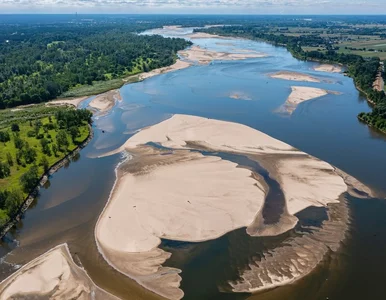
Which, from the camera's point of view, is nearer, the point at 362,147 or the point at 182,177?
the point at 182,177

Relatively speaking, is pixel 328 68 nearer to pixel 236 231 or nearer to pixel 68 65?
pixel 68 65

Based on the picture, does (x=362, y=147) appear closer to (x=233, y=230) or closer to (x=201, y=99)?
(x=233, y=230)

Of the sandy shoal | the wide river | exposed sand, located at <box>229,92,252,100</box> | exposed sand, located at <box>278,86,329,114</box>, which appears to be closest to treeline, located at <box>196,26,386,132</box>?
the wide river

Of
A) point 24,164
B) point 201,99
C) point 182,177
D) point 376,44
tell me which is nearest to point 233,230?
point 182,177

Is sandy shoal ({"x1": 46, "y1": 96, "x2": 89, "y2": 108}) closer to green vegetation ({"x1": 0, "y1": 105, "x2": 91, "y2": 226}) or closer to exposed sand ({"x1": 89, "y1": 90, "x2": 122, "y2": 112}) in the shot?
exposed sand ({"x1": 89, "y1": 90, "x2": 122, "y2": 112})

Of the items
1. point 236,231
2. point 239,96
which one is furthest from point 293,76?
point 236,231

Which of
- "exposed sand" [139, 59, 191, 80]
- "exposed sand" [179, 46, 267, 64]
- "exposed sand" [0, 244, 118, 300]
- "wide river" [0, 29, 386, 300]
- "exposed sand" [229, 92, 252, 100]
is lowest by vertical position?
"exposed sand" [0, 244, 118, 300]
